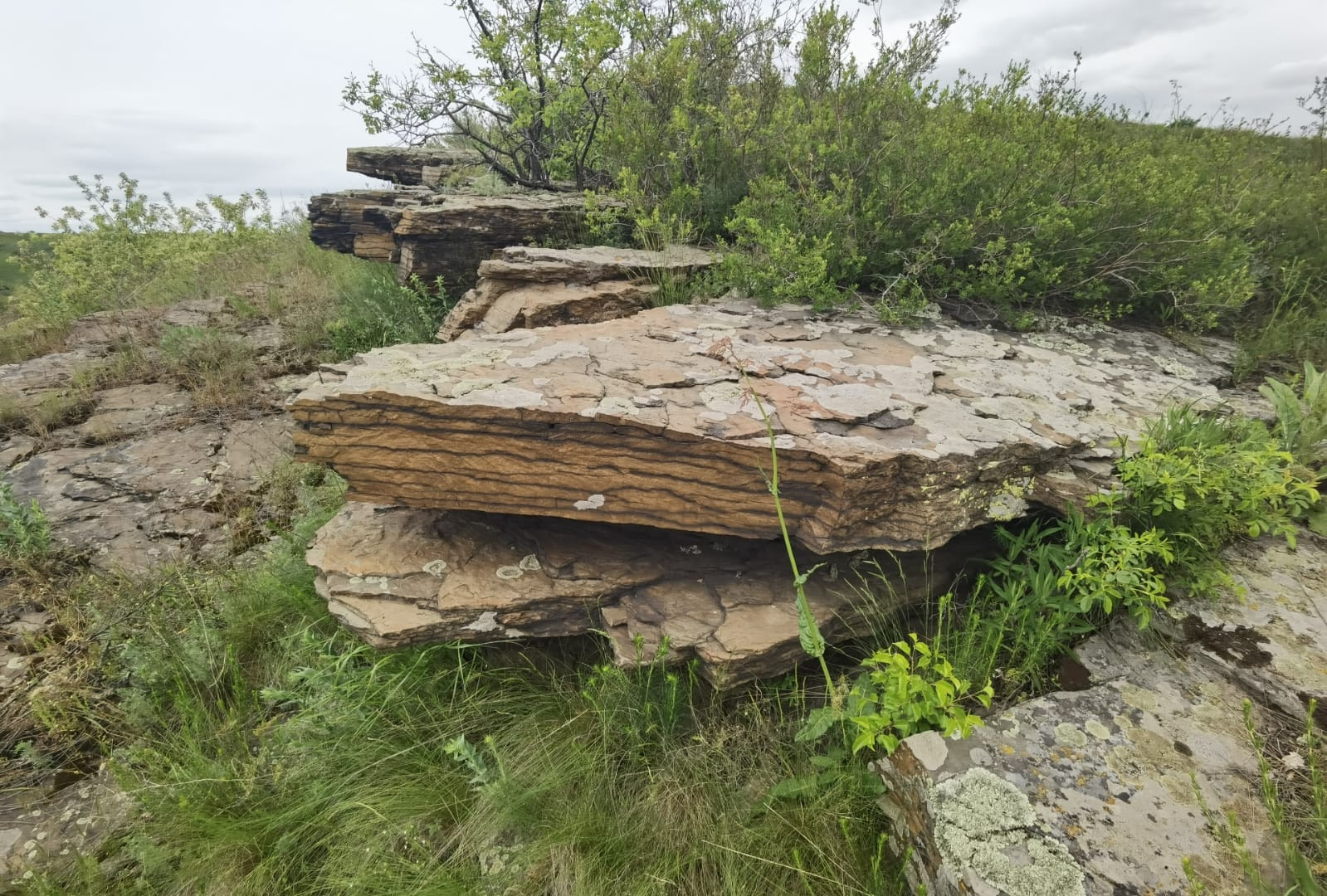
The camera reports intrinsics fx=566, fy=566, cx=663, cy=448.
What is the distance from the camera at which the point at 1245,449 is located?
2.71 meters

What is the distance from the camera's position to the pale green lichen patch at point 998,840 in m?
1.69

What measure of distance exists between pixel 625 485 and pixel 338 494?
Answer: 2.61m

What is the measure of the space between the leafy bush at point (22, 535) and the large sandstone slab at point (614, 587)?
7.32ft

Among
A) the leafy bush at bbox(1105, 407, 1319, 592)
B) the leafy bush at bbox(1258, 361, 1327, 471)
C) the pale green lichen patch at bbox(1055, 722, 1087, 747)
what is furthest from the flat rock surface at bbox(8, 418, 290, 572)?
the leafy bush at bbox(1258, 361, 1327, 471)

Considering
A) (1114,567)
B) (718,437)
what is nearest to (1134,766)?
(1114,567)

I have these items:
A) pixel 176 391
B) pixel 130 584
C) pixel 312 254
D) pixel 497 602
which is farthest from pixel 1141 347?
pixel 312 254

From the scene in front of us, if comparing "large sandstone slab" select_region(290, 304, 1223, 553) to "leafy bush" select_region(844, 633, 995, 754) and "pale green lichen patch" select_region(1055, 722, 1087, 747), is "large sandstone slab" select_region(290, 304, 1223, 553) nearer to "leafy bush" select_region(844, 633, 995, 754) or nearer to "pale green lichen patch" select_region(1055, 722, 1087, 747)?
"leafy bush" select_region(844, 633, 995, 754)

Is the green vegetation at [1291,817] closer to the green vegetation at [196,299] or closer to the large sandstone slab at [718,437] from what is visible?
the large sandstone slab at [718,437]

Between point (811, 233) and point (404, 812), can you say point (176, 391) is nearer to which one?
point (404, 812)

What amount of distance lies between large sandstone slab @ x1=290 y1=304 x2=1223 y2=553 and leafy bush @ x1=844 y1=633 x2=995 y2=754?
0.61m

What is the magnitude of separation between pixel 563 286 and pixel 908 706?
3.96m

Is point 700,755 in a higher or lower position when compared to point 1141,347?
lower

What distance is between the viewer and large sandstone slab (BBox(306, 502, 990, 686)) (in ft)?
9.16

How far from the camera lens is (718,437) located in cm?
259
